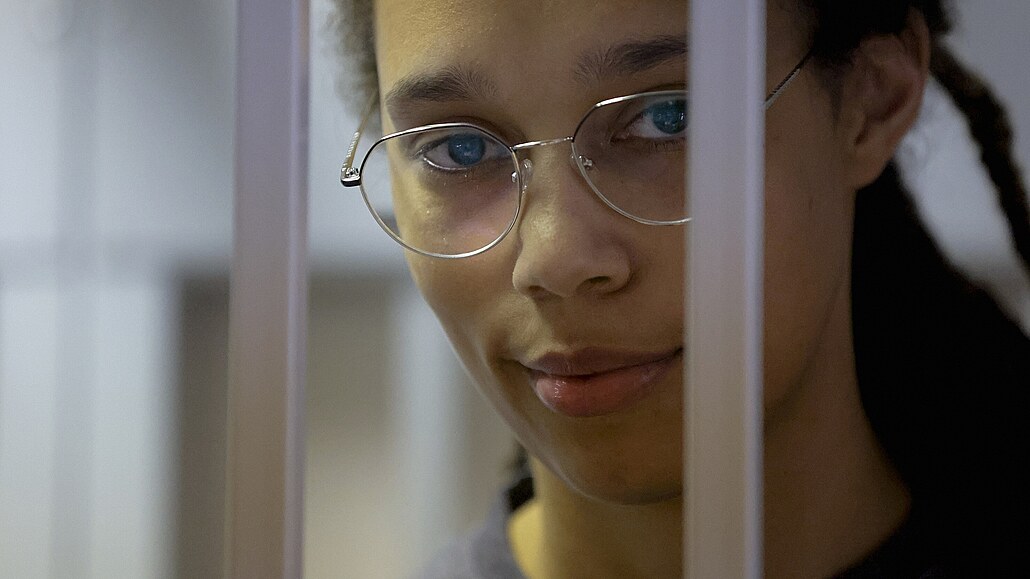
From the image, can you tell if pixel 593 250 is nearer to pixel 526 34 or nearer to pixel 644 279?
pixel 644 279

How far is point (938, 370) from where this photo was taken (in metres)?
0.91

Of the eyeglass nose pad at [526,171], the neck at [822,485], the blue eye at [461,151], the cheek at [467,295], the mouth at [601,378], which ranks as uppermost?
the blue eye at [461,151]

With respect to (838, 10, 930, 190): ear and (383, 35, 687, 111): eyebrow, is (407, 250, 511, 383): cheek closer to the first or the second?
(383, 35, 687, 111): eyebrow

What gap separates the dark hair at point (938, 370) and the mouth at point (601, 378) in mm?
226

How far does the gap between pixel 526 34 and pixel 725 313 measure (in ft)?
1.13

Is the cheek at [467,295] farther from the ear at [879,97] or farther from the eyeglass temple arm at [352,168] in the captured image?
the ear at [879,97]

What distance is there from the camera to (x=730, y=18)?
0.53 m

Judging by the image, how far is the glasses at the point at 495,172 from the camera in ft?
2.48

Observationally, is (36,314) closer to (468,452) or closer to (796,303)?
(468,452)

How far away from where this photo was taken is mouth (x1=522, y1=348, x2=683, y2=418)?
2.61ft

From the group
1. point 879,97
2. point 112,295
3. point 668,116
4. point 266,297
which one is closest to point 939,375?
point 879,97

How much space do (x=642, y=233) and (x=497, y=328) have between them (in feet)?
0.55

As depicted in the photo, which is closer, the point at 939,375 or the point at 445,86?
the point at 445,86

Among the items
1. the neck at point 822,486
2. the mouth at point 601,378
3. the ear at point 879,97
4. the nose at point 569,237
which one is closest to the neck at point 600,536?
the neck at point 822,486
